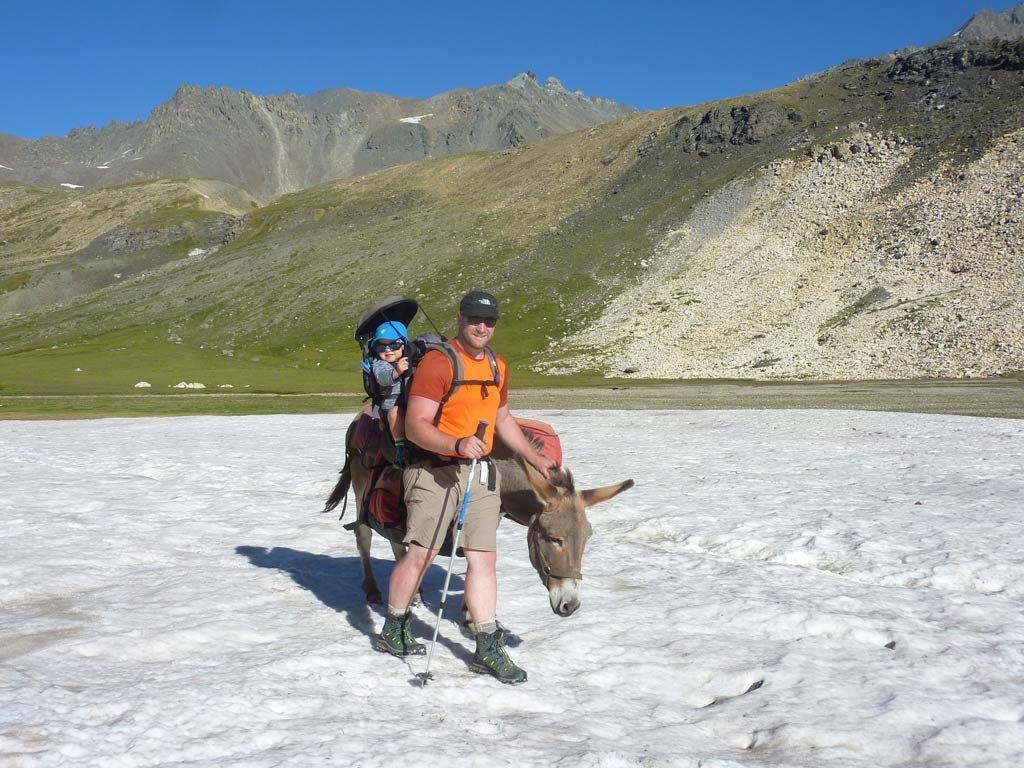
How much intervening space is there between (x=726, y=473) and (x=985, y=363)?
2113 inches

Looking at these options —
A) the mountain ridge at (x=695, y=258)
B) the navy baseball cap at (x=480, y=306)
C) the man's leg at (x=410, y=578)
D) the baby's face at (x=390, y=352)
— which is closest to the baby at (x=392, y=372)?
the baby's face at (x=390, y=352)

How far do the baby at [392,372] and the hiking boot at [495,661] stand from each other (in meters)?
1.77

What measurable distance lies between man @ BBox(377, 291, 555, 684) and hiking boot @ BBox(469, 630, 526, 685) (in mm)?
12

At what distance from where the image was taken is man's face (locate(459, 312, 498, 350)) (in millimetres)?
7113

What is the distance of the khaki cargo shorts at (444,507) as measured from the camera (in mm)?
7301

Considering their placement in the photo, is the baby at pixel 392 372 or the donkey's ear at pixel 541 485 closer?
the donkey's ear at pixel 541 485

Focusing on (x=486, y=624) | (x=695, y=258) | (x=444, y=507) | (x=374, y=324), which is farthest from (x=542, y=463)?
(x=695, y=258)

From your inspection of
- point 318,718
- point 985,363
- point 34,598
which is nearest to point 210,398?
point 34,598

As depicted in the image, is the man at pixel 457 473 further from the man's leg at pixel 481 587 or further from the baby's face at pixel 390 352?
the baby's face at pixel 390 352

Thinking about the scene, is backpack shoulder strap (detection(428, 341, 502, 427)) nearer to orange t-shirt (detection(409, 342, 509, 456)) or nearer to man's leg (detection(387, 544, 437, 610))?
orange t-shirt (detection(409, 342, 509, 456))

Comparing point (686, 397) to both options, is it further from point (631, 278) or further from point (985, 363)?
point (631, 278)

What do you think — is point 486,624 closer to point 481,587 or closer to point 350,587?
point 481,587

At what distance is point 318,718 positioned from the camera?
5.91m

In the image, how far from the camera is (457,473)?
7336 mm
